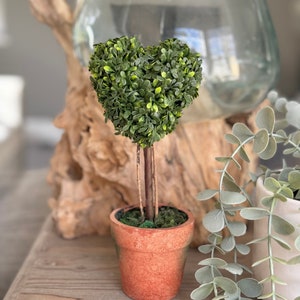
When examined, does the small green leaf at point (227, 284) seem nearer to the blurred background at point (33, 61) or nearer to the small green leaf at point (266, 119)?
the small green leaf at point (266, 119)

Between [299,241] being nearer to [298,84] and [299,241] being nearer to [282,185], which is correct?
[282,185]

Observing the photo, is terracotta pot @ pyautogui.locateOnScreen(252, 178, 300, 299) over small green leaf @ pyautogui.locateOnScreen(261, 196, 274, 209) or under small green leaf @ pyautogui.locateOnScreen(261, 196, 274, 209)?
under

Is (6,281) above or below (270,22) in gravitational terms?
below

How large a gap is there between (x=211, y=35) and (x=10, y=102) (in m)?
1.59

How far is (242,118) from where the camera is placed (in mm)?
825

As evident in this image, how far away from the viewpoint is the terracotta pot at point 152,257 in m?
0.54

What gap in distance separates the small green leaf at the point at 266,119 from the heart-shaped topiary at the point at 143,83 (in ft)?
0.32

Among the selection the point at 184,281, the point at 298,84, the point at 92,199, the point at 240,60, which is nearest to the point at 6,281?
the point at 92,199

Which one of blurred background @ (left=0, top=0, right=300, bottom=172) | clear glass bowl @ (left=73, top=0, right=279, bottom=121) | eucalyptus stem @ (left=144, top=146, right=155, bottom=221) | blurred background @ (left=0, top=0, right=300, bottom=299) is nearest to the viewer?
eucalyptus stem @ (left=144, top=146, right=155, bottom=221)

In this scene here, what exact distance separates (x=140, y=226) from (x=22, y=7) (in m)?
3.22

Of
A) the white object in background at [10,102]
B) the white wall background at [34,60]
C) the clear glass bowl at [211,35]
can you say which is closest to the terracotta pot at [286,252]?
the clear glass bowl at [211,35]

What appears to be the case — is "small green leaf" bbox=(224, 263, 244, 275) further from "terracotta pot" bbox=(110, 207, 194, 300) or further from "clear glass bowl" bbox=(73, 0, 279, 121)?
"clear glass bowl" bbox=(73, 0, 279, 121)

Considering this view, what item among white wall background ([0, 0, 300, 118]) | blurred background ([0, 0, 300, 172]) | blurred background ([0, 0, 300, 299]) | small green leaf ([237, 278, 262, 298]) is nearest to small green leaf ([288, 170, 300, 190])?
small green leaf ([237, 278, 262, 298])

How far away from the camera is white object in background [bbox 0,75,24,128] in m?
2.10
